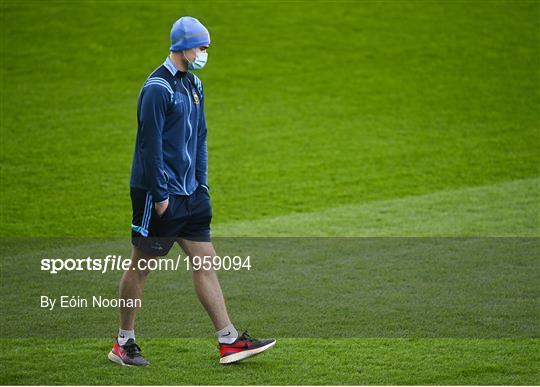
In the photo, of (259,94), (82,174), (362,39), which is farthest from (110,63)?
(82,174)

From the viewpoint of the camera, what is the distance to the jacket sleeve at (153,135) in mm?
5238

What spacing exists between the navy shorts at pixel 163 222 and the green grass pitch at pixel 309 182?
2.47 feet

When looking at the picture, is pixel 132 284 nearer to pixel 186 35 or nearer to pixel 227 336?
pixel 227 336

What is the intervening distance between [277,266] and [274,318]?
1.61m

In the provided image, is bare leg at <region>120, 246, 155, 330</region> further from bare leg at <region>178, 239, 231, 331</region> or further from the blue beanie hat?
the blue beanie hat

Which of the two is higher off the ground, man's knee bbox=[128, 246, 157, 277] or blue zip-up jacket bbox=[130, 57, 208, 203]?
blue zip-up jacket bbox=[130, 57, 208, 203]

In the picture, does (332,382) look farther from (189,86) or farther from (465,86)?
(465,86)

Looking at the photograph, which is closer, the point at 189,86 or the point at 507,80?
the point at 189,86

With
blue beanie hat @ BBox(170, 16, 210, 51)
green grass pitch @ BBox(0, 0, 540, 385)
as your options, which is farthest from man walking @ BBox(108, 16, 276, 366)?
green grass pitch @ BBox(0, 0, 540, 385)

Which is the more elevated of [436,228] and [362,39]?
[362,39]

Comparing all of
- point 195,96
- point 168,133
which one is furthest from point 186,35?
point 168,133

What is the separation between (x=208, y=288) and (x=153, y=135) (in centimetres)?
103

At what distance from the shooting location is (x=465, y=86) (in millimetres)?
17578

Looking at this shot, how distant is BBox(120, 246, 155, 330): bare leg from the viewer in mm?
5521
